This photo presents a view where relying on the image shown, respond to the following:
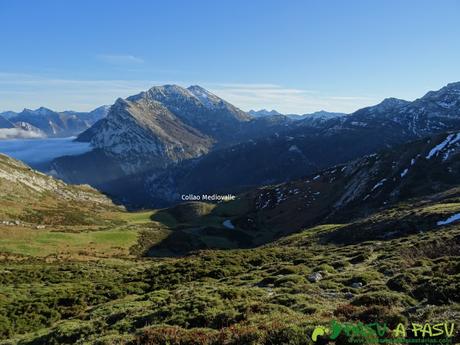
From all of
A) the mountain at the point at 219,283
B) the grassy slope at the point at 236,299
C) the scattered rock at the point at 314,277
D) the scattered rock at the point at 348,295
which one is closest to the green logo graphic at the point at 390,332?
the mountain at the point at 219,283

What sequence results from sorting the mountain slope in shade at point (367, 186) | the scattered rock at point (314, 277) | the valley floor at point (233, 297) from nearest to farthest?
the valley floor at point (233, 297) < the scattered rock at point (314, 277) < the mountain slope in shade at point (367, 186)

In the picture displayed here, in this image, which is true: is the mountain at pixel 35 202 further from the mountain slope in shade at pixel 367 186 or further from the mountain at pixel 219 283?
the mountain slope in shade at pixel 367 186

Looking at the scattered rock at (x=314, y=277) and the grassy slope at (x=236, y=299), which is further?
the scattered rock at (x=314, y=277)

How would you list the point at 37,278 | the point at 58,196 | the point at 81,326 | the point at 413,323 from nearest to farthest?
the point at 413,323
the point at 81,326
the point at 37,278
the point at 58,196

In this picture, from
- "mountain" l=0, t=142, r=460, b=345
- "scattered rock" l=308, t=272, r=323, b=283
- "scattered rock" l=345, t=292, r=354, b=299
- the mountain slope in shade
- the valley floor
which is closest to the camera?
the valley floor

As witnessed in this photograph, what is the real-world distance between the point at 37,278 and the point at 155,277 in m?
15.9

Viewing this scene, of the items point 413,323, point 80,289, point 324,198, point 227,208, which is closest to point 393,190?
point 324,198

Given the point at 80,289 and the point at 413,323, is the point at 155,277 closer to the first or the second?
the point at 80,289

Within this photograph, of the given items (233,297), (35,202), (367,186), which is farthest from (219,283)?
(367,186)

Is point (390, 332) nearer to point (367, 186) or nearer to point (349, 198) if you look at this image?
point (349, 198)

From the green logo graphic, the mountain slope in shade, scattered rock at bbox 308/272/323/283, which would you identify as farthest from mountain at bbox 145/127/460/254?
the green logo graphic

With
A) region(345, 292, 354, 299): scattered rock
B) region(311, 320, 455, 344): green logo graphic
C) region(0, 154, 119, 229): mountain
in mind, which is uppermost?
region(311, 320, 455, 344): green logo graphic

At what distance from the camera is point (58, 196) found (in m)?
138

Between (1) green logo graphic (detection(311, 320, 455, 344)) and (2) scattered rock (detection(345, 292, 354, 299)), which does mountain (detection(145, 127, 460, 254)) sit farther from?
(1) green logo graphic (detection(311, 320, 455, 344))
